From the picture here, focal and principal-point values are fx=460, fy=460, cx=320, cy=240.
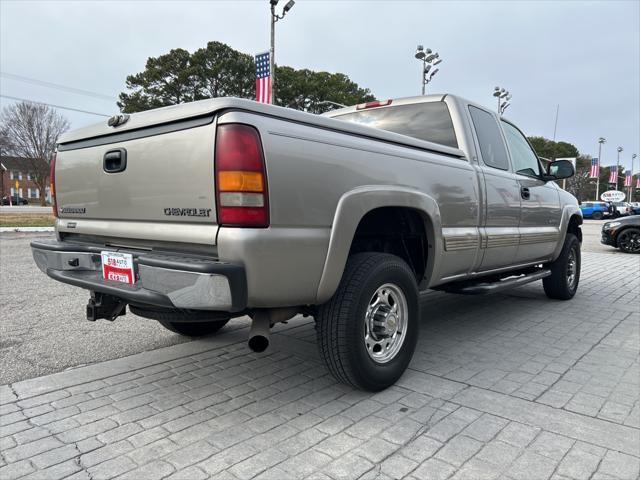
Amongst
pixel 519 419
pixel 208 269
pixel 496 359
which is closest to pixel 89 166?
pixel 208 269

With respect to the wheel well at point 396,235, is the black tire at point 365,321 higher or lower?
lower

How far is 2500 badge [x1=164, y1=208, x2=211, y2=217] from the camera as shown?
231cm

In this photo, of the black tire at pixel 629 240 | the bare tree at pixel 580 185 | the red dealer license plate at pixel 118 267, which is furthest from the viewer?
the bare tree at pixel 580 185

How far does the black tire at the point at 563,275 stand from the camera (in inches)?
230

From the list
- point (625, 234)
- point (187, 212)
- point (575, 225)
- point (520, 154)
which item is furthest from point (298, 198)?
point (625, 234)

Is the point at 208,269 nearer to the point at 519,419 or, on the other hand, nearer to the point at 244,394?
the point at 244,394

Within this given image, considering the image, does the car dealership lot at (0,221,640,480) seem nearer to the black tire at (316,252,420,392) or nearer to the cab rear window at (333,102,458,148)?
the black tire at (316,252,420,392)

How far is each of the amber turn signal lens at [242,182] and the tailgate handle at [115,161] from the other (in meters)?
0.85

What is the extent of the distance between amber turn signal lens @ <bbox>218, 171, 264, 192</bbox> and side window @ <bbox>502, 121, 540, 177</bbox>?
342 cm

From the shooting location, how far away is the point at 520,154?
5.04 metres

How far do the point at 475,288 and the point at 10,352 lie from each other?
12.9 feet

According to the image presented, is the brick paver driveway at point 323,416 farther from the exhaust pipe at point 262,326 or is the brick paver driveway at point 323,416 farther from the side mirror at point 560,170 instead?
the side mirror at point 560,170

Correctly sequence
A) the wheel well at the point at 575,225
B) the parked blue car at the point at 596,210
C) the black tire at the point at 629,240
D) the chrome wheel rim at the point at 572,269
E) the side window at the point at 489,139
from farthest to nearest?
1. the parked blue car at the point at 596,210
2. the black tire at the point at 629,240
3. the chrome wheel rim at the point at 572,269
4. the wheel well at the point at 575,225
5. the side window at the point at 489,139

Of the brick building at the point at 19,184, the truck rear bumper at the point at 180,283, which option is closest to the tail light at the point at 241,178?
the truck rear bumper at the point at 180,283
